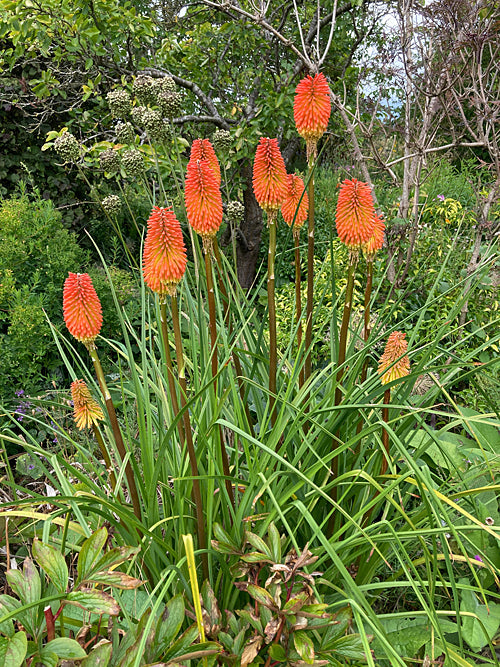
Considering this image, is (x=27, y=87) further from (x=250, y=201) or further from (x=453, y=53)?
(x=453, y=53)

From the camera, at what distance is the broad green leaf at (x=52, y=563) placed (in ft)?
4.36

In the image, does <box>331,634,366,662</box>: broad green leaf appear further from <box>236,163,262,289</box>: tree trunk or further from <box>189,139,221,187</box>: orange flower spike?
<box>236,163,262,289</box>: tree trunk

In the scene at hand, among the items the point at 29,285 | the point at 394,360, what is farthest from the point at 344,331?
the point at 29,285

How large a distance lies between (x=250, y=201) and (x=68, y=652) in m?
5.51

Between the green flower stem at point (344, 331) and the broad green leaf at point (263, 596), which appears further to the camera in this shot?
the green flower stem at point (344, 331)

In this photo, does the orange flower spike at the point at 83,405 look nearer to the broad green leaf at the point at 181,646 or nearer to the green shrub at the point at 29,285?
the broad green leaf at the point at 181,646

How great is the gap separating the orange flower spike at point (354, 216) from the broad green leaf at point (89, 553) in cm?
120

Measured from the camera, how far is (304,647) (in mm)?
1359

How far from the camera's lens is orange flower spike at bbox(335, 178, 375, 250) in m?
1.82

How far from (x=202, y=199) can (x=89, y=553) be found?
3.45ft

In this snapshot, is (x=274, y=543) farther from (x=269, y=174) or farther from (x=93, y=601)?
(x=269, y=174)

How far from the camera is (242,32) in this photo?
5.34m

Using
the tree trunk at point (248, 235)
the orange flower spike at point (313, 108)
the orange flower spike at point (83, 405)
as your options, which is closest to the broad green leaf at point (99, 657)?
the orange flower spike at point (83, 405)

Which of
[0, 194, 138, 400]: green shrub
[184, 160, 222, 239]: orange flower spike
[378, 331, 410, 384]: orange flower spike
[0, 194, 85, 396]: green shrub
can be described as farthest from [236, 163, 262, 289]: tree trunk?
[184, 160, 222, 239]: orange flower spike
